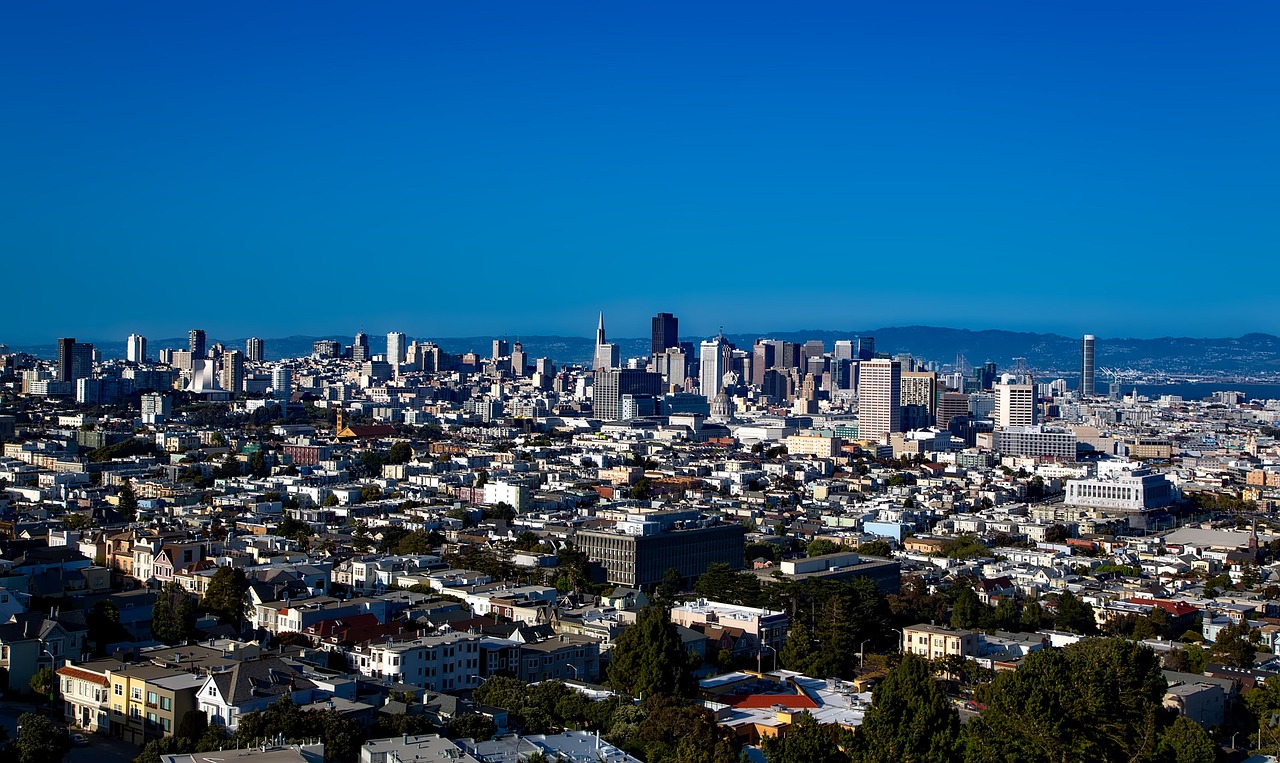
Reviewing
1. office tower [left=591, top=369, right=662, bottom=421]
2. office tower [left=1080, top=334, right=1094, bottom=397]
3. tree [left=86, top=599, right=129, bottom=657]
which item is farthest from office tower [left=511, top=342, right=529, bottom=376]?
tree [left=86, top=599, right=129, bottom=657]

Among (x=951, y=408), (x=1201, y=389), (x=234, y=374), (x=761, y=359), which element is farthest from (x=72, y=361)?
(x=1201, y=389)

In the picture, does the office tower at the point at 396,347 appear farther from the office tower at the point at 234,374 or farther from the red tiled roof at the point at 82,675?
the red tiled roof at the point at 82,675

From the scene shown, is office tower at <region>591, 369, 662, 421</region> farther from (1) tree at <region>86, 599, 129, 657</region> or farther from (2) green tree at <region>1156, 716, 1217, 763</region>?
(2) green tree at <region>1156, 716, 1217, 763</region>

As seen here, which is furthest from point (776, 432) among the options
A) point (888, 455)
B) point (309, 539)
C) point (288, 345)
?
point (288, 345)

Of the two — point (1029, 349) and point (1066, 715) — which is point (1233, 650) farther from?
point (1029, 349)

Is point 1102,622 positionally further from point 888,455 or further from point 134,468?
point 888,455
